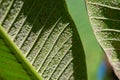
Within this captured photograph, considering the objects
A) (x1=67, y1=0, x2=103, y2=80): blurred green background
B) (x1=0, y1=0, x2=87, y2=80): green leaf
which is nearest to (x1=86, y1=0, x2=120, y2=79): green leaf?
(x1=0, y1=0, x2=87, y2=80): green leaf

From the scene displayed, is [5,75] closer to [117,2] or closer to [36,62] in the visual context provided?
[36,62]

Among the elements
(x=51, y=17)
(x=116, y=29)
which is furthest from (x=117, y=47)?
(x=51, y=17)

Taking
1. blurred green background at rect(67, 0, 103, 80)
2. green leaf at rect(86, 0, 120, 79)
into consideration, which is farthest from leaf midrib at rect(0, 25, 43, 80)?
blurred green background at rect(67, 0, 103, 80)

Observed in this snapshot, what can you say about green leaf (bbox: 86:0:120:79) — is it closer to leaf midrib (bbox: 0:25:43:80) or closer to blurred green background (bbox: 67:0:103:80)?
leaf midrib (bbox: 0:25:43:80)

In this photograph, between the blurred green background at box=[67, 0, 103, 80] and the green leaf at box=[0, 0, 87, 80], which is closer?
the green leaf at box=[0, 0, 87, 80]

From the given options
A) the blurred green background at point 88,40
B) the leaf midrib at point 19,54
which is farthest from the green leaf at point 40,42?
the blurred green background at point 88,40

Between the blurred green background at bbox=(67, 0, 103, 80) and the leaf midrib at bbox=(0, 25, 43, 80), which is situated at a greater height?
the leaf midrib at bbox=(0, 25, 43, 80)

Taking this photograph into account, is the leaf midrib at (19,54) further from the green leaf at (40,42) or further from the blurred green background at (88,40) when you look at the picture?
the blurred green background at (88,40)
